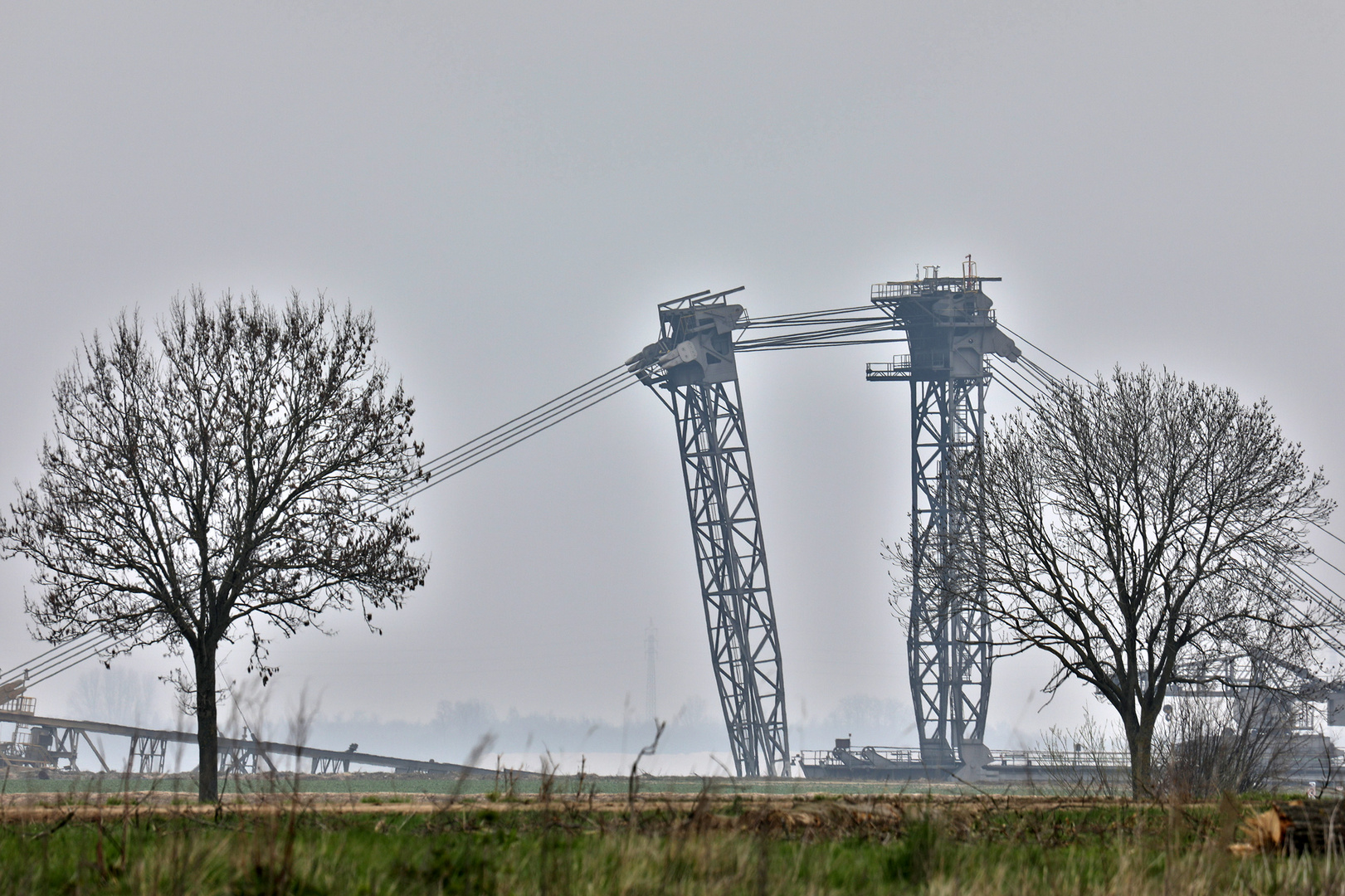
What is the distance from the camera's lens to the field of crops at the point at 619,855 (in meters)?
5.89

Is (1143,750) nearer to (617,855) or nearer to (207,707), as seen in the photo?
(207,707)

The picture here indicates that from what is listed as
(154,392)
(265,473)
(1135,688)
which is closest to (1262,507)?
(1135,688)

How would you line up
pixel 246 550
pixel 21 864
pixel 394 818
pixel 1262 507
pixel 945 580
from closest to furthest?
pixel 21 864
pixel 394 818
pixel 246 550
pixel 1262 507
pixel 945 580

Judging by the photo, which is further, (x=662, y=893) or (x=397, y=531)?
(x=397, y=531)

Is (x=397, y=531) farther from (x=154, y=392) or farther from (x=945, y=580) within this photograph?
(x=945, y=580)

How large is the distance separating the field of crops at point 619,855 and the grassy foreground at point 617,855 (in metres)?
0.02

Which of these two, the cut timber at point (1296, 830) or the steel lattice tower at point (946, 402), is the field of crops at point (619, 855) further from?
the steel lattice tower at point (946, 402)

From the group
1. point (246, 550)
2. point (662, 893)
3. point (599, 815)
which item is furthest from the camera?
point (246, 550)

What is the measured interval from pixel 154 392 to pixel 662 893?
19.5 metres

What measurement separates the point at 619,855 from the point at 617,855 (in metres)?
0.02

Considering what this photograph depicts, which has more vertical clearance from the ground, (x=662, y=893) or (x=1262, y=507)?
(x=1262, y=507)

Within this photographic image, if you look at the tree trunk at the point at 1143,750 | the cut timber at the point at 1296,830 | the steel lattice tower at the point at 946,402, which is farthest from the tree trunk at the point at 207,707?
the steel lattice tower at the point at 946,402

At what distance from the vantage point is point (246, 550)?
22.2 m

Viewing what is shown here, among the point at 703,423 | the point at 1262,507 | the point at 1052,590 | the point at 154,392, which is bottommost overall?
the point at 1052,590
